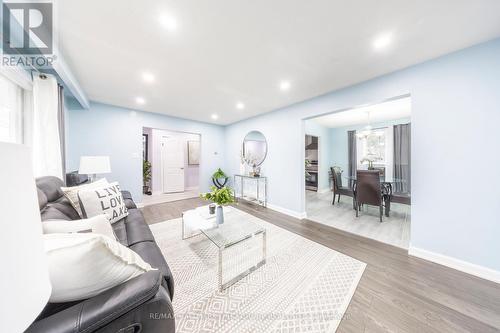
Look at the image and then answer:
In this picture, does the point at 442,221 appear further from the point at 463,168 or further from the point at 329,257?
the point at 329,257

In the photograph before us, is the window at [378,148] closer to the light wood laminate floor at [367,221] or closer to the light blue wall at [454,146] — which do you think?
the light wood laminate floor at [367,221]

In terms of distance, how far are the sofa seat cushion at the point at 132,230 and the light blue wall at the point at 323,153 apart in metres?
5.06

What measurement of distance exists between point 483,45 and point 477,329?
2495 millimetres

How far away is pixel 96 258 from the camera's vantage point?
0.69 metres

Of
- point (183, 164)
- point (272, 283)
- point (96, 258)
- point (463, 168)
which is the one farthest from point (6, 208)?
point (183, 164)

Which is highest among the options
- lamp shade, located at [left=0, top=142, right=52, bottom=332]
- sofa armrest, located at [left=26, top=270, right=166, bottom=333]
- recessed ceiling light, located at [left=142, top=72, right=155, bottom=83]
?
recessed ceiling light, located at [left=142, top=72, right=155, bottom=83]

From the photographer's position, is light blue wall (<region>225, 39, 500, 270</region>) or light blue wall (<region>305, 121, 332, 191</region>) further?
light blue wall (<region>305, 121, 332, 191</region>)

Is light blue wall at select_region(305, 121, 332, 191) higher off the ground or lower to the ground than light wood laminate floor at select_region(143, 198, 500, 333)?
higher

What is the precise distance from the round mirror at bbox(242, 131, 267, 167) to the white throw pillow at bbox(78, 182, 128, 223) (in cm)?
304

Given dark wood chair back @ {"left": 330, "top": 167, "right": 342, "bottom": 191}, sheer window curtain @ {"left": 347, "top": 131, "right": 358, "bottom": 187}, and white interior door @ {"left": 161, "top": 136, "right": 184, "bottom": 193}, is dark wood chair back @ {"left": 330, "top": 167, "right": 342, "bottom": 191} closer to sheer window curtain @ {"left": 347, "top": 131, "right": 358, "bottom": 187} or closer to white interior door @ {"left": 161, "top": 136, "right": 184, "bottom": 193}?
sheer window curtain @ {"left": 347, "top": 131, "right": 358, "bottom": 187}

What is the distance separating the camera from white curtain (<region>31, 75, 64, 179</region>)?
2.09 meters

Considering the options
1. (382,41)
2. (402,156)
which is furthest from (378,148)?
(382,41)

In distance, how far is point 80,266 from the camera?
66 centimetres

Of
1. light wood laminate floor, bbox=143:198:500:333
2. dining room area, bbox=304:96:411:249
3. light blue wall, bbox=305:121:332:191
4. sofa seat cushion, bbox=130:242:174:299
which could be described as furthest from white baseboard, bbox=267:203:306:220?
sofa seat cushion, bbox=130:242:174:299
